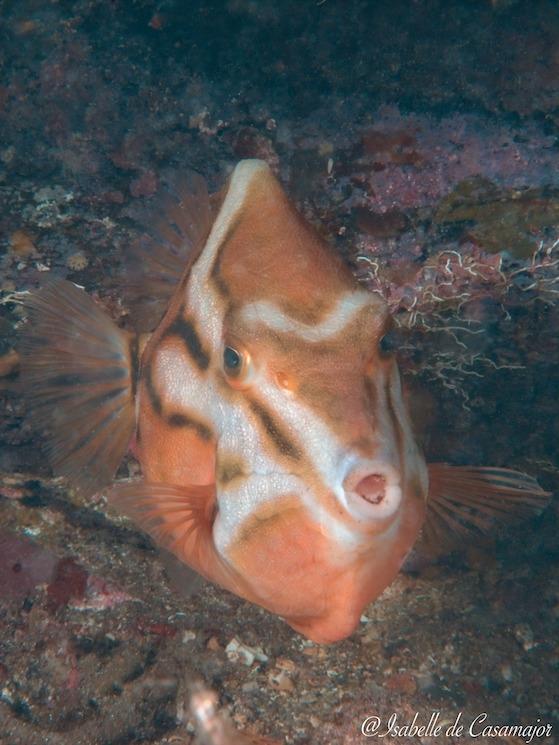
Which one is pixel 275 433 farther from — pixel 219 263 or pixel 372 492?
pixel 219 263

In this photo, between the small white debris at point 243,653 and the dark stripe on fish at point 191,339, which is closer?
the dark stripe on fish at point 191,339

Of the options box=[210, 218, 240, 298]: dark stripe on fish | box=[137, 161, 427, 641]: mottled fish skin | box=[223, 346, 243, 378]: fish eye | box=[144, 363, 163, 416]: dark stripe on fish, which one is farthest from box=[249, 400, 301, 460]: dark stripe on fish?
box=[144, 363, 163, 416]: dark stripe on fish

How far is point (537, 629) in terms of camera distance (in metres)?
3.98

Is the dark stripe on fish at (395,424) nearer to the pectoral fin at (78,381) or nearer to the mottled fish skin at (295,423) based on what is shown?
the mottled fish skin at (295,423)

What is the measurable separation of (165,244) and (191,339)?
681mm

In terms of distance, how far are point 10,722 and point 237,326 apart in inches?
87.3

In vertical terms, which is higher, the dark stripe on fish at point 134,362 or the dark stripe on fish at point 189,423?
the dark stripe on fish at point 189,423

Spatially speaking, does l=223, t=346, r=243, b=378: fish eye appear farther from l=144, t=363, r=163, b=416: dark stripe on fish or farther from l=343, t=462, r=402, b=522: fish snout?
l=144, t=363, r=163, b=416: dark stripe on fish

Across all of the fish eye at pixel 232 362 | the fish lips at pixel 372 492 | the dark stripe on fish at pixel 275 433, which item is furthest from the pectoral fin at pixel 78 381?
the fish lips at pixel 372 492

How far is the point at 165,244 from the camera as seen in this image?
285 centimetres

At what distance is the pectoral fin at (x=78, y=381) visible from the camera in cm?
295

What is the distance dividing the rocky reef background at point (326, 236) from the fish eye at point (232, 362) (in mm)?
1885

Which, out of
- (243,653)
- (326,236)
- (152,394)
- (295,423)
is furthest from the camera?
(326,236)

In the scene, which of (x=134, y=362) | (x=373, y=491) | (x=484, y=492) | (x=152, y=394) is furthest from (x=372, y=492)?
(x=134, y=362)
